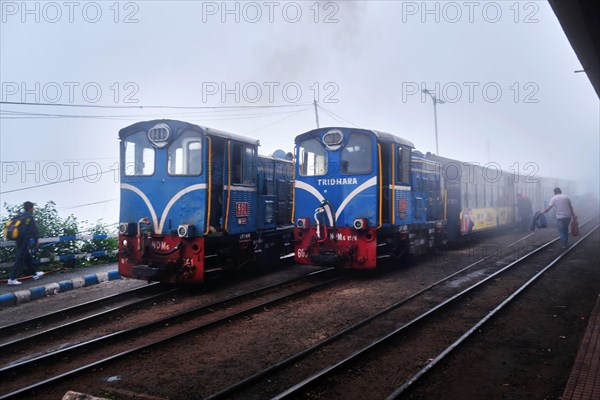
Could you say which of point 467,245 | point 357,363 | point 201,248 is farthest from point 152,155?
point 467,245

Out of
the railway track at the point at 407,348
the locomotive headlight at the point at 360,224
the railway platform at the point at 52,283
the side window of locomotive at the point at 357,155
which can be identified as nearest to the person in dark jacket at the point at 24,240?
the railway platform at the point at 52,283

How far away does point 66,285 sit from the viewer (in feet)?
32.1

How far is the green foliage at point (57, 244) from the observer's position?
1152 centimetres

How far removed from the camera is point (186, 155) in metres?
9.00

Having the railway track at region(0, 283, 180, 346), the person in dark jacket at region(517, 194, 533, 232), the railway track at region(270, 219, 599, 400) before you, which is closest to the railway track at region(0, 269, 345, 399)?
the railway track at region(0, 283, 180, 346)

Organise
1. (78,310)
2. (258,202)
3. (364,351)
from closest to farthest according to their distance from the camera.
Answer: (364,351), (78,310), (258,202)

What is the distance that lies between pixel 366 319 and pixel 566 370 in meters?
2.74

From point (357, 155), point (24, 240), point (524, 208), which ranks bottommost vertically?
point (24, 240)

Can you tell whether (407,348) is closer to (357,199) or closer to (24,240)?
(357,199)

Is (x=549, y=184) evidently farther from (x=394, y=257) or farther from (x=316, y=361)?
(x=316, y=361)

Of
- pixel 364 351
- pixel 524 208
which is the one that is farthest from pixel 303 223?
pixel 524 208

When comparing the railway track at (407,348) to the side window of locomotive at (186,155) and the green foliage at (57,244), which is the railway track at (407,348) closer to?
the side window of locomotive at (186,155)

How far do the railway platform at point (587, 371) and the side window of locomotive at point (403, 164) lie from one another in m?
5.61

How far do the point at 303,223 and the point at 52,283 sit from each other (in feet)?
19.8
